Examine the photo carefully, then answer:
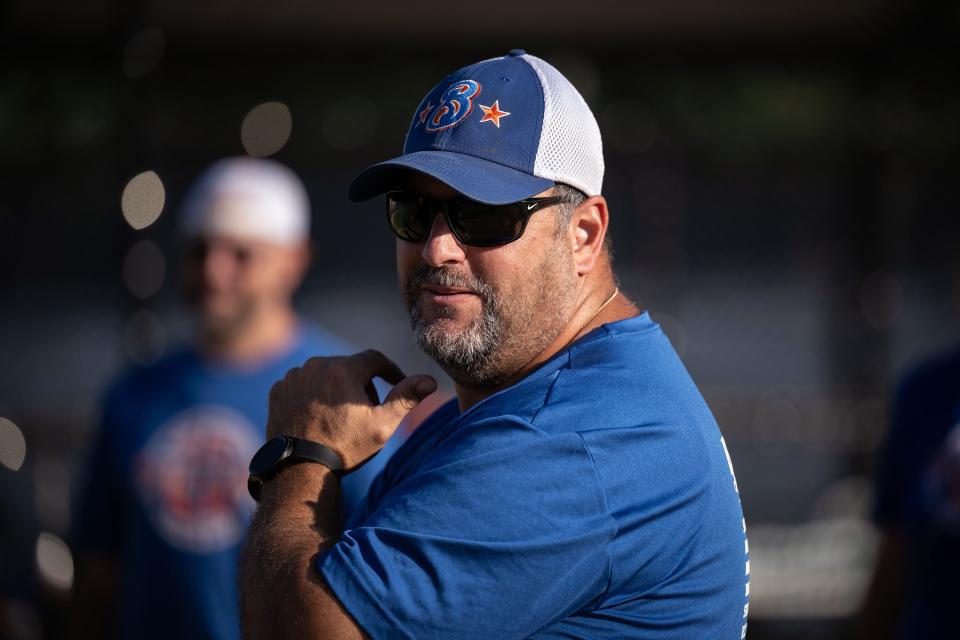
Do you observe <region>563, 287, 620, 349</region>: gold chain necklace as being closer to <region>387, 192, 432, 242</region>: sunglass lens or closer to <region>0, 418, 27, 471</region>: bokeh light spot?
<region>387, 192, 432, 242</region>: sunglass lens

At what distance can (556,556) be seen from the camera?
5.05 ft

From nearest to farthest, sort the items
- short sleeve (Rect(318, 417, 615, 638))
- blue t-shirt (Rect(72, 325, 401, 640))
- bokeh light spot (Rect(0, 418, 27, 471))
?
short sleeve (Rect(318, 417, 615, 638))
blue t-shirt (Rect(72, 325, 401, 640))
bokeh light spot (Rect(0, 418, 27, 471))

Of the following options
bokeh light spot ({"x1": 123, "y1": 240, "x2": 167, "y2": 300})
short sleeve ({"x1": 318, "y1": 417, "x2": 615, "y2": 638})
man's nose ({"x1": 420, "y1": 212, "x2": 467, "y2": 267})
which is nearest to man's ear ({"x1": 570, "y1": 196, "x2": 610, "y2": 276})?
man's nose ({"x1": 420, "y1": 212, "x2": 467, "y2": 267})

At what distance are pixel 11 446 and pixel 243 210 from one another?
2.56 metres

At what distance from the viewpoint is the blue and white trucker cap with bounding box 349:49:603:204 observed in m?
1.85

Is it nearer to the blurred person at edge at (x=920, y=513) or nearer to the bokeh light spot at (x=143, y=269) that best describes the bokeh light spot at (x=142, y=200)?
the bokeh light spot at (x=143, y=269)

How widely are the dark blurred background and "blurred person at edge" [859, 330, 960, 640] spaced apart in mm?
1834

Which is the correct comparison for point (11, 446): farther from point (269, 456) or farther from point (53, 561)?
point (269, 456)

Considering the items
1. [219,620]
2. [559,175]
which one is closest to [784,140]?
[219,620]

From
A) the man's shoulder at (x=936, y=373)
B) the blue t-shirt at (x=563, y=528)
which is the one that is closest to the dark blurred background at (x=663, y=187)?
the man's shoulder at (x=936, y=373)

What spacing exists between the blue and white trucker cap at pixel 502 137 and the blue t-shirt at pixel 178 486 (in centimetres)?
147

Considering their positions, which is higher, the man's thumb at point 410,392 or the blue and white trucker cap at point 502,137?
the blue and white trucker cap at point 502,137

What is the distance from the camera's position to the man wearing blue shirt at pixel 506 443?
1.55 metres

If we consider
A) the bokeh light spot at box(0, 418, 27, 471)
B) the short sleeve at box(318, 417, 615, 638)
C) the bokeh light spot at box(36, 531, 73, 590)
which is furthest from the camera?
the bokeh light spot at box(0, 418, 27, 471)
